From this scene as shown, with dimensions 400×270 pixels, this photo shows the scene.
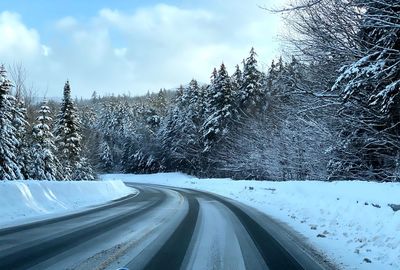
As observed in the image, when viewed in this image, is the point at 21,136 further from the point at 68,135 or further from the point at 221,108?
the point at 221,108

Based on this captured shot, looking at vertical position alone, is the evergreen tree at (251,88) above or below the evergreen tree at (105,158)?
above

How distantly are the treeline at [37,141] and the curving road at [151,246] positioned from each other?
20.8m

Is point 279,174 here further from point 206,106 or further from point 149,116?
point 149,116

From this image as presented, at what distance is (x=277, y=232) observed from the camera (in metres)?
10.9

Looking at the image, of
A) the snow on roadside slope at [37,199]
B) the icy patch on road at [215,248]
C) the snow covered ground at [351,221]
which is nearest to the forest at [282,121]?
the snow covered ground at [351,221]

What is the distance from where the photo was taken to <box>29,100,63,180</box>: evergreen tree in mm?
39750

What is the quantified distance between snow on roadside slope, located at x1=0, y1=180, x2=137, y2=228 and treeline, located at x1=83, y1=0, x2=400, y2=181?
1005cm

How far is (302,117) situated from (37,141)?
25721 millimetres

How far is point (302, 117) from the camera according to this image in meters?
25.6

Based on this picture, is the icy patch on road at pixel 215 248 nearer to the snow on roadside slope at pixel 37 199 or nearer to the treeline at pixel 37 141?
the snow on roadside slope at pixel 37 199

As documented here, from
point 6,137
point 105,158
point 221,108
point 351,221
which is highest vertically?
point 221,108

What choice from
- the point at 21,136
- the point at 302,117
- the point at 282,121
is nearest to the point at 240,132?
the point at 282,121

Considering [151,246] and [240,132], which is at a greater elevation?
[240,132]

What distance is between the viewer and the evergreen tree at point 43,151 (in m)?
39.8
